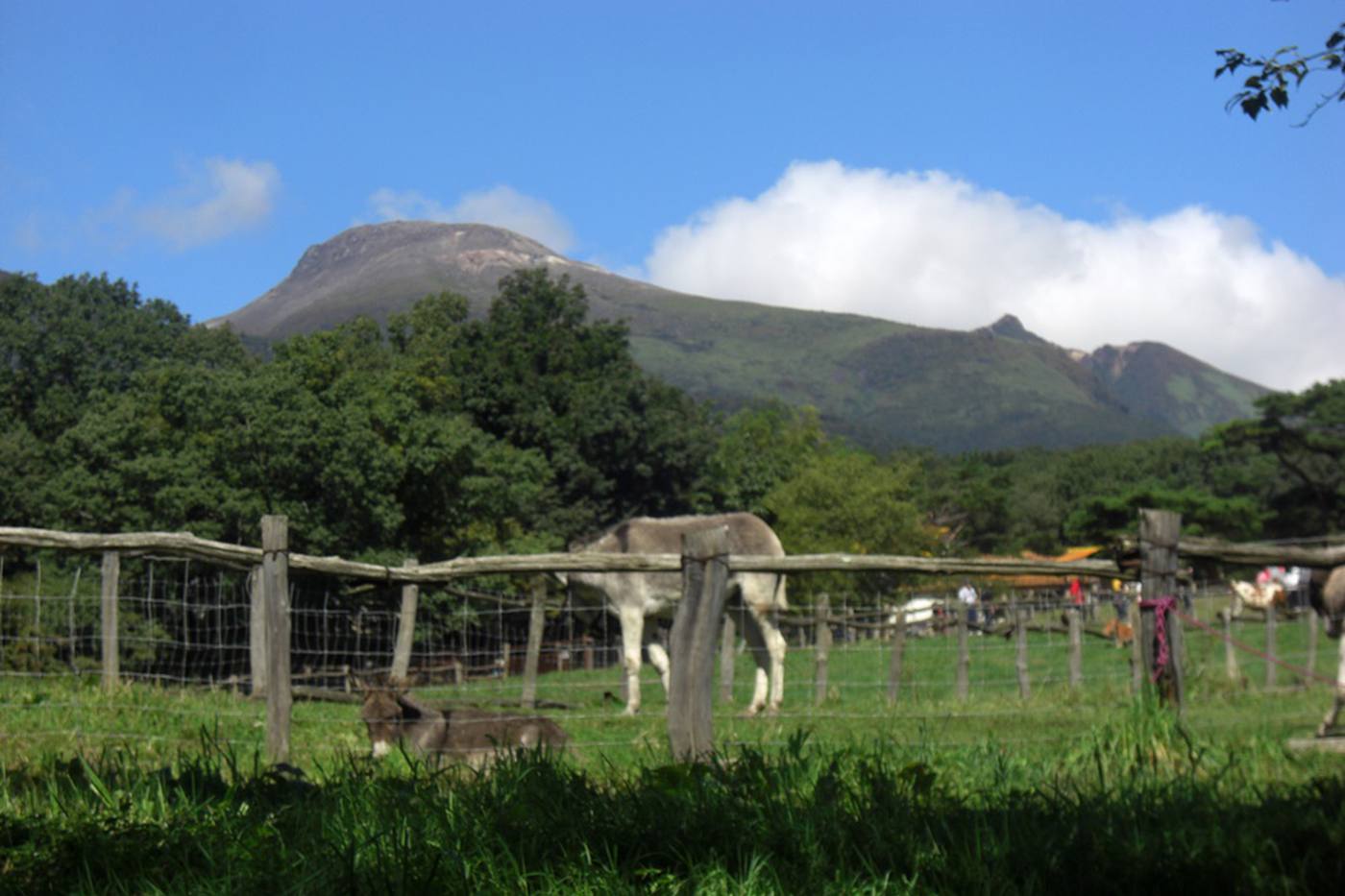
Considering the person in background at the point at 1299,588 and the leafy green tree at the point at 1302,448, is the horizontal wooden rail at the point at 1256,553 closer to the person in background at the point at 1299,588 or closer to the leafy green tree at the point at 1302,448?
the person in background at the point at 1299,588

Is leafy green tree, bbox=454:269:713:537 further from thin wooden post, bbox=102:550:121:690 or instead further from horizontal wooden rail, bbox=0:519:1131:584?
horizontal wooden rail, bbox=0:519:1131:584

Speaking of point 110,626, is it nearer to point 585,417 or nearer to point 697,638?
point 697,638

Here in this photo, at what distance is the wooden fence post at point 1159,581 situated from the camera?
8.42 metres

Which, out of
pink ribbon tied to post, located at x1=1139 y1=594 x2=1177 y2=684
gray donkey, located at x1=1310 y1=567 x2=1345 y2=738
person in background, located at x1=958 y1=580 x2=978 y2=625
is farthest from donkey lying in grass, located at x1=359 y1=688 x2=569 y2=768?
gray donkey, located at x1=1310 y1=567 x2=1345 y2=738

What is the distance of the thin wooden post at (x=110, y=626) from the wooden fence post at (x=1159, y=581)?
7.51m

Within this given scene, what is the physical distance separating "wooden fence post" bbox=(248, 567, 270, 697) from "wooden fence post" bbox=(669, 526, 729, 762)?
265 cm

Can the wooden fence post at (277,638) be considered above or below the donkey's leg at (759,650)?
above

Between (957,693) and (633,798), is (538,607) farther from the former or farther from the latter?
(957,693)

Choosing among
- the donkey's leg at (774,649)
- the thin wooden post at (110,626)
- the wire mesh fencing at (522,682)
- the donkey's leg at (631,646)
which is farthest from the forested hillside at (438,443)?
the donkey's leg at (774,649)

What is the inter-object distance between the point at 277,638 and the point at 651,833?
486 cm

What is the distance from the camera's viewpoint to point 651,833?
4.37 m

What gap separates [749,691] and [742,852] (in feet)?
57.2

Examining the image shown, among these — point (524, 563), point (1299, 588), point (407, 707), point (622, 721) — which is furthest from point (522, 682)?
point (1299, 588)

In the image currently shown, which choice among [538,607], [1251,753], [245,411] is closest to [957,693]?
[538,607]
